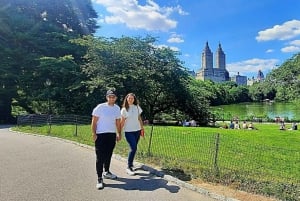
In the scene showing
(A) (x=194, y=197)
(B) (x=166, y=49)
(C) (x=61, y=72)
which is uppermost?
(B) (x=166, y=49)

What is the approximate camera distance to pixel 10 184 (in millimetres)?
7570

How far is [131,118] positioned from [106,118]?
1028 millimetres

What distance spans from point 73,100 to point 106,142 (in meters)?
25.1

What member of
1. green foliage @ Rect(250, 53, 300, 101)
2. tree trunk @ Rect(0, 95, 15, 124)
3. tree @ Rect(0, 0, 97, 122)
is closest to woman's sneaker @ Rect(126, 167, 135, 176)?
tree @ Rect(0, 0, 97, 122)

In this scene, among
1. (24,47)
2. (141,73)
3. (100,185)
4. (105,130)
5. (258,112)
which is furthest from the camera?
(258,112)

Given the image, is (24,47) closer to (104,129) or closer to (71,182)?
(71,182)

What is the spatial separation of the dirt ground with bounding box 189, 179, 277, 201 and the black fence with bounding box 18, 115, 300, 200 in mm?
237

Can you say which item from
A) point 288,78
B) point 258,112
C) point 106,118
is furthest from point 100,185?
point 258,112

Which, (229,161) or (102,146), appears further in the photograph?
(229,161)

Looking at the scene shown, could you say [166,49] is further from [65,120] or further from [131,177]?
[131,177]

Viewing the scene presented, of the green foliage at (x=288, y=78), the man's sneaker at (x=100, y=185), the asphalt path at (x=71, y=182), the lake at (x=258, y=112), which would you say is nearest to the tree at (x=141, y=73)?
the lake at (x=258, y=112)

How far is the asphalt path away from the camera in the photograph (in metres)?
6.73

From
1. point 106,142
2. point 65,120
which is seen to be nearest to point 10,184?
point 106,142

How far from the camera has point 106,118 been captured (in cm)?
763
